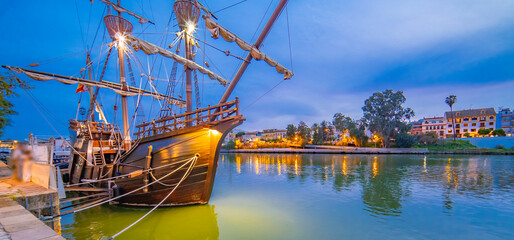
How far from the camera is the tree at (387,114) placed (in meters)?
59.0

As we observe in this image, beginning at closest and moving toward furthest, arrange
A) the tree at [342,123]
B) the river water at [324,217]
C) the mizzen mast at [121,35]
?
the river water at [324,217]
the mizzen mast at [121,35]
the tree at [342,123]

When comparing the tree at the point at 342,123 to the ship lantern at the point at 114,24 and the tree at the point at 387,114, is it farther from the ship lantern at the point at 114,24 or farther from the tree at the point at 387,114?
the ship lantern at the point at 114,24

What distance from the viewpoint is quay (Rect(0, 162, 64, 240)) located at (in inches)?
125

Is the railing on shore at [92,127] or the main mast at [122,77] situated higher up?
the main mast at [122,77]

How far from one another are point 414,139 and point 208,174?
6415 cm

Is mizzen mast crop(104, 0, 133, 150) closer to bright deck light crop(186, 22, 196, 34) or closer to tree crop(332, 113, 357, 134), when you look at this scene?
bright deck light crop(186, 22, 196, 34)

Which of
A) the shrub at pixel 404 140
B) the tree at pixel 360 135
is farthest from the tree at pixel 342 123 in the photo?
the shrub at pixel 404 140

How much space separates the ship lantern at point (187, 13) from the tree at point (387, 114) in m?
61.6

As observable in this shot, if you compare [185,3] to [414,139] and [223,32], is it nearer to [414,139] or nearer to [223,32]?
[223,32]

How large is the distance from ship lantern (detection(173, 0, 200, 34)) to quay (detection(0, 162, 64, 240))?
9.77 metres

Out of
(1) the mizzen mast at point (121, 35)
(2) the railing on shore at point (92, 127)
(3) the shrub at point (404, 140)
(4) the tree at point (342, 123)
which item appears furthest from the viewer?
(4) the tree at point (342, 123)

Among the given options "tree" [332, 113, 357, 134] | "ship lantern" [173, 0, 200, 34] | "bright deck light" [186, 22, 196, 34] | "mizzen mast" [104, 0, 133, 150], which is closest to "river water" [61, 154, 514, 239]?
"mizzen mast" [104, 0, 133, 150]

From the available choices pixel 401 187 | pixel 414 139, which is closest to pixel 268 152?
pixel 414 139

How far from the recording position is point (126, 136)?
13.6 metres
